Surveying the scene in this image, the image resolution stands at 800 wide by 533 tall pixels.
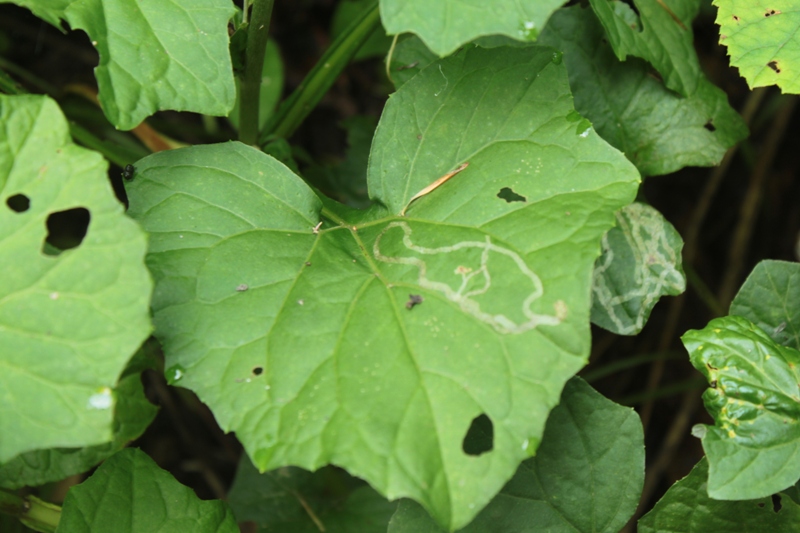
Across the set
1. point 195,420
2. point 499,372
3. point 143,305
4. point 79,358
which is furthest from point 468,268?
point 195,420

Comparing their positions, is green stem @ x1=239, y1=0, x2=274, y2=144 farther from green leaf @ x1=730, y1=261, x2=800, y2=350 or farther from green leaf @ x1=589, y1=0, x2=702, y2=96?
green leaf @ x1=730, y1=261, x2=800, y2=350

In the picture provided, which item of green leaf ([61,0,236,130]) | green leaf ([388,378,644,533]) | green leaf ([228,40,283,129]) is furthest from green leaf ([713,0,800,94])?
green leaf ([228,40,283,129])

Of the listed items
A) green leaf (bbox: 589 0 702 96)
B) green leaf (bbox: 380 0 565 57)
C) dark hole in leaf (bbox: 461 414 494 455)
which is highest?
green leaf (bbox: 380 0 565 57)

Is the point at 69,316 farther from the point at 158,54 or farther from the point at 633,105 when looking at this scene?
the point at 633,105

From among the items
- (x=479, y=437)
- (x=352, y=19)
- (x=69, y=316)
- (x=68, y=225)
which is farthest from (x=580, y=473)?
→ (x=68, y=225)

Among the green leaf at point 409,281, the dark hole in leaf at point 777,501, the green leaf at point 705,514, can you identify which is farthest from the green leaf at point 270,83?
the dark hole in leaf at point 777,501

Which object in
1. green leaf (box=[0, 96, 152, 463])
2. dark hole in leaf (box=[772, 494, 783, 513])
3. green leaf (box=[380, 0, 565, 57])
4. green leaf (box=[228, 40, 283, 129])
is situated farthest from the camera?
green leaf (box=[228, 40, 283, 129])

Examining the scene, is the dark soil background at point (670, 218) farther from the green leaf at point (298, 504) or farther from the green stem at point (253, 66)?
the green stem at point (253, 66)
